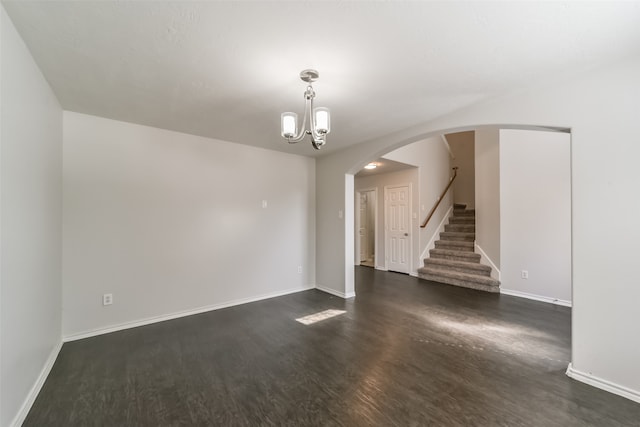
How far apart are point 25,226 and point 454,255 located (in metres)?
6.27

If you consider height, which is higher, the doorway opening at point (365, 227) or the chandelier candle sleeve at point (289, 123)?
the chandelier candle sleeve at point (289, 123)

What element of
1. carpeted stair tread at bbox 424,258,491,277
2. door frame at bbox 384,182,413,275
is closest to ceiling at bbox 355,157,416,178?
door frame at bbox 384,182,413,275

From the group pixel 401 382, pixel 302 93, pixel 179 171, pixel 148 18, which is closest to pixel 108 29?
pixel 148 18

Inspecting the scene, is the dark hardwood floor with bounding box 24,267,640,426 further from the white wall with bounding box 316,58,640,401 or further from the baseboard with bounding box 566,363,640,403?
the white wall with bounding box 316,58,640,401

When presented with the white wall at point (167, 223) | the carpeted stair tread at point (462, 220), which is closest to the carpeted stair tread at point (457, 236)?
the carpeted stair tread at point (462, 220)

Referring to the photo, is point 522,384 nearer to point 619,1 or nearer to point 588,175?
point 588,175

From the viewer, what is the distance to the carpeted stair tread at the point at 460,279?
468 centimetres

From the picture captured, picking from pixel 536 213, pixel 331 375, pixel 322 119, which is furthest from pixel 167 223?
pixel 536 213

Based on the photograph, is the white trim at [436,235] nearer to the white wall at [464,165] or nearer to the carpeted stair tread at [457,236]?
the carpeted stair tread at [457,236]

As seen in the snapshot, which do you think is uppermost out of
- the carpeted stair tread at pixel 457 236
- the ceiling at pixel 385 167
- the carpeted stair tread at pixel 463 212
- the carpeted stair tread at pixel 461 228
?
the ceiling at pixel 385 167

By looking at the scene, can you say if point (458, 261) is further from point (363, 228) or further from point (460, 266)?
point (363, 228)

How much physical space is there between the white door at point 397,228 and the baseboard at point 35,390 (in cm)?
575

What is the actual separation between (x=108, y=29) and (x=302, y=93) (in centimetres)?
141

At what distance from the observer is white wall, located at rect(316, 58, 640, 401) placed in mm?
1887
